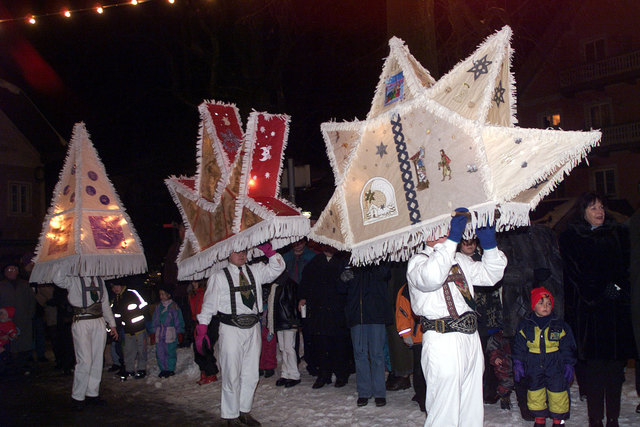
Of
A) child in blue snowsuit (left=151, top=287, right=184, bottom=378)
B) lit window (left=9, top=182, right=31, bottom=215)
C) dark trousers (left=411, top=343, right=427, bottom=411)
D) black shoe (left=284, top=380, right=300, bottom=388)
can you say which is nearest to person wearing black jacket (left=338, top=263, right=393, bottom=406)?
dark trousers (left=411, top=343, right=427, bottom=411)

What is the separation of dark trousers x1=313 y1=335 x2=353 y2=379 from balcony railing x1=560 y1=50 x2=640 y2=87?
67.7ft

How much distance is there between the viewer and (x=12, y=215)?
26891 millimetres

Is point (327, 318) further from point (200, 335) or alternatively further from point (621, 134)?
point (621, 134)

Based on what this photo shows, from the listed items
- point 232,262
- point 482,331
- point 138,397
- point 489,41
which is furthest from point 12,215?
point 489,41

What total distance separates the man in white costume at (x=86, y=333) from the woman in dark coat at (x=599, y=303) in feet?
19.9

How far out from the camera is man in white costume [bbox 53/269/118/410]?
7.79 metres

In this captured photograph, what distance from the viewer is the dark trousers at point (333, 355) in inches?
321

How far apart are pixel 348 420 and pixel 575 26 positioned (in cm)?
2467

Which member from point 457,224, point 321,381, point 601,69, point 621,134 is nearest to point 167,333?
point 321,381

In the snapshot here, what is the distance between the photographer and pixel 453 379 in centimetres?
433

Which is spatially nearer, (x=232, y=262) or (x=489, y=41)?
(x=489, y=41)

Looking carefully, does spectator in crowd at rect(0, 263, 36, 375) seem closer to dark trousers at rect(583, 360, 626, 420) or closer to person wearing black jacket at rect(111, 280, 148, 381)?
person wearing black jacket at rect(111, 280, 148, 381)

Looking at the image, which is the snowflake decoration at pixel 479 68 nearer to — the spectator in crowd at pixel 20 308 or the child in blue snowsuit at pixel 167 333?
the child in blue snowsuit at pixel 167 333

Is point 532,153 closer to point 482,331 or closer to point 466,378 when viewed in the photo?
point 466,378
